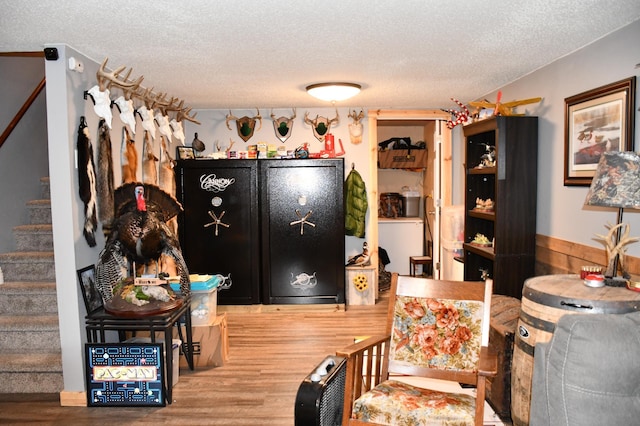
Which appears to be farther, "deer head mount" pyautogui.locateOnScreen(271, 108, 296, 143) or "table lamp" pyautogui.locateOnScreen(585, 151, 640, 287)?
"deer head mount" pyautogui.locateOnScreen(271, 108, 296, 143)

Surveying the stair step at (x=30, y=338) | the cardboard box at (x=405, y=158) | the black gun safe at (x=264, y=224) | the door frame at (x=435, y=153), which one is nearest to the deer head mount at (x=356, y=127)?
the door frame at (x=435, y=153)

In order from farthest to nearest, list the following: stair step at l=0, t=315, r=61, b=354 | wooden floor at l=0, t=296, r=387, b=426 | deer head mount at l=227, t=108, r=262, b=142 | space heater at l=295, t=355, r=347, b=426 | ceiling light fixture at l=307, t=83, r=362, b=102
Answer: deer head mount at l=227, t=108, r=262, b=142 → ceiling light fixture at l=307, t=83, r=362, b=102 → stair step at l=0, t=315, r=61, b=354 → wooden floor at l=0, t=296, r=387, b=426 → space heater at l=295, t=355, r=347, b=426

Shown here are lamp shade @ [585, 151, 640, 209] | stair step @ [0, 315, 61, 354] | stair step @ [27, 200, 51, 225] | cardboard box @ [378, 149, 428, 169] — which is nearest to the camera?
lamp shade @ [585, 151, 640, 209]

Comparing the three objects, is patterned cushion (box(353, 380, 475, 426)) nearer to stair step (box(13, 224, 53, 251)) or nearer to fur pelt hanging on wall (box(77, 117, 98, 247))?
fur pelt hanging on wall (box(77, 117, 98, 247))

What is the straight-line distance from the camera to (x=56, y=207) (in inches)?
125

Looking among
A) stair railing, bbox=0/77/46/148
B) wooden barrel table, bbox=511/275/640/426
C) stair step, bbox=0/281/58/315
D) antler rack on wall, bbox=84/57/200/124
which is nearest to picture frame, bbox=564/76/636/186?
wooden barrel table, bbox=511/275/640/426

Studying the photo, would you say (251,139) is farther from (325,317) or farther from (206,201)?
(325,317)

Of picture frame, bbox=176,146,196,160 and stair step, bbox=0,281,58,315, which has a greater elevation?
picture frame, bbox=176,146,196,160

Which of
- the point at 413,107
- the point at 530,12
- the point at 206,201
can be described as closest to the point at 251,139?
the point at 206,201

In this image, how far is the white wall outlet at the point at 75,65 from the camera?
316 cm

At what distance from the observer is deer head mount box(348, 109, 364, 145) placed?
19.4 feet

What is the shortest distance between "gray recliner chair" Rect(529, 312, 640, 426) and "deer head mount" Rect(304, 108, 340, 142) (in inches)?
180

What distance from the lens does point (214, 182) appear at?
5.48 meters

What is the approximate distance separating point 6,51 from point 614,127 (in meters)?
3.96
